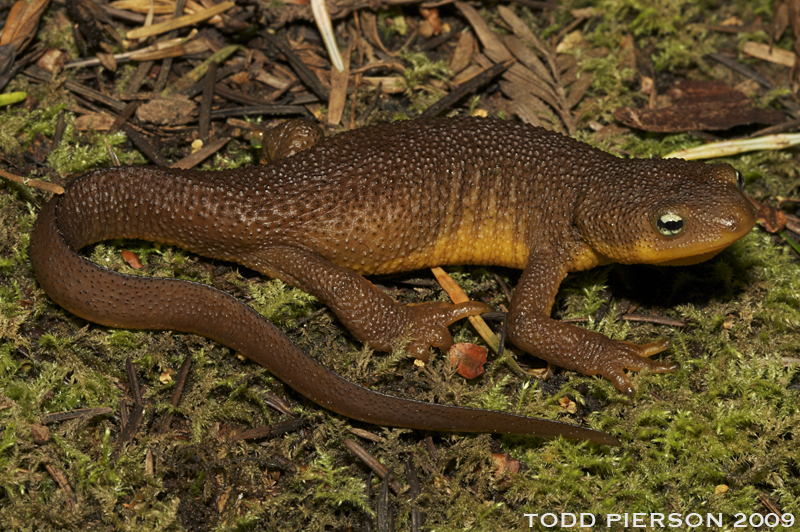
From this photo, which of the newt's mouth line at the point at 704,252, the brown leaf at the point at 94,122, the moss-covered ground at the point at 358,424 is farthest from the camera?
the brown leaf at the point at 94,122

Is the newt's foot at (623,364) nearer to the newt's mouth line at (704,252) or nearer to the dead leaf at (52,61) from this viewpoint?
the newt's mouth line at (704,252)

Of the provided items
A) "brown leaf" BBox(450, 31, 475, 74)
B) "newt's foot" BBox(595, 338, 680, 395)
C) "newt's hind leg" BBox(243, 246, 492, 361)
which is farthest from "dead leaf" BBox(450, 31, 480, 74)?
"newt's foot" BBox(595, 338, 680, 395)

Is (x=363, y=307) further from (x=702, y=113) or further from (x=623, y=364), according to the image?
(x=702, y=113)

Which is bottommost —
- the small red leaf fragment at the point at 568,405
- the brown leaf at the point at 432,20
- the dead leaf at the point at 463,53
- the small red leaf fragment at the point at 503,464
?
the small red leaf fragment at the point at 503,464

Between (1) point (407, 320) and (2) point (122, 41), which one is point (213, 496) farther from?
(2) point (122, 41)

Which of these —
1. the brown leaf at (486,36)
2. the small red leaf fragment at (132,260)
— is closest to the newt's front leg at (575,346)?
the brown leaf at (486,36)

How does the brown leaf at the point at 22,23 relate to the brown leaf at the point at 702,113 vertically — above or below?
above
